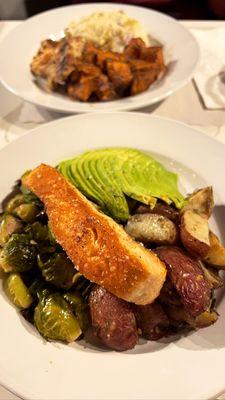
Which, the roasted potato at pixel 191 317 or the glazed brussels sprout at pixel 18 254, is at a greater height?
the glazed brussels sprout at pixel 18 254

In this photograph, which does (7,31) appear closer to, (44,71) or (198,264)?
(44,71)

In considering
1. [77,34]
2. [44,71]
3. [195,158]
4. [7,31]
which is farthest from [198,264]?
[7,31]

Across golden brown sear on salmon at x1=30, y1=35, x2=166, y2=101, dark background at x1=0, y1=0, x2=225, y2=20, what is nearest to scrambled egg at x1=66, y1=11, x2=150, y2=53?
golden brown sear on salmon at x1=30, y1=35, x2=166, y2=101

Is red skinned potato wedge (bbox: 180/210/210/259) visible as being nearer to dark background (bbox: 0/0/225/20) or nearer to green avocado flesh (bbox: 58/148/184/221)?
green avocado flesh (bbox: 58/148/184/221)

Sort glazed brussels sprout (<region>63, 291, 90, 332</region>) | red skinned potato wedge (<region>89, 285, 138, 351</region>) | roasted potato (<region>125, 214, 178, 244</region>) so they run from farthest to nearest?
roasted potato (<region>125, 214, 178, 244</region>) < glazed brussels sprout (<region>63, 291, 90, 332</region>) < red skinned potato wedge (<region>89, 285, 138, 351</region>)

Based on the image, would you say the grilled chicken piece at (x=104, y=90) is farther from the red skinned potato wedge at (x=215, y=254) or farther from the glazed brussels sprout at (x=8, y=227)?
the red skinned potato wedge at (x=215, y=254)

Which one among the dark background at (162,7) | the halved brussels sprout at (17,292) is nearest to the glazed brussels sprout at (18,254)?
the halved brussels sprout at (17,292)

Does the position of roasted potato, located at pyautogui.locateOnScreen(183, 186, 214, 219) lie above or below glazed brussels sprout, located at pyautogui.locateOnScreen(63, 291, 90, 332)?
below
